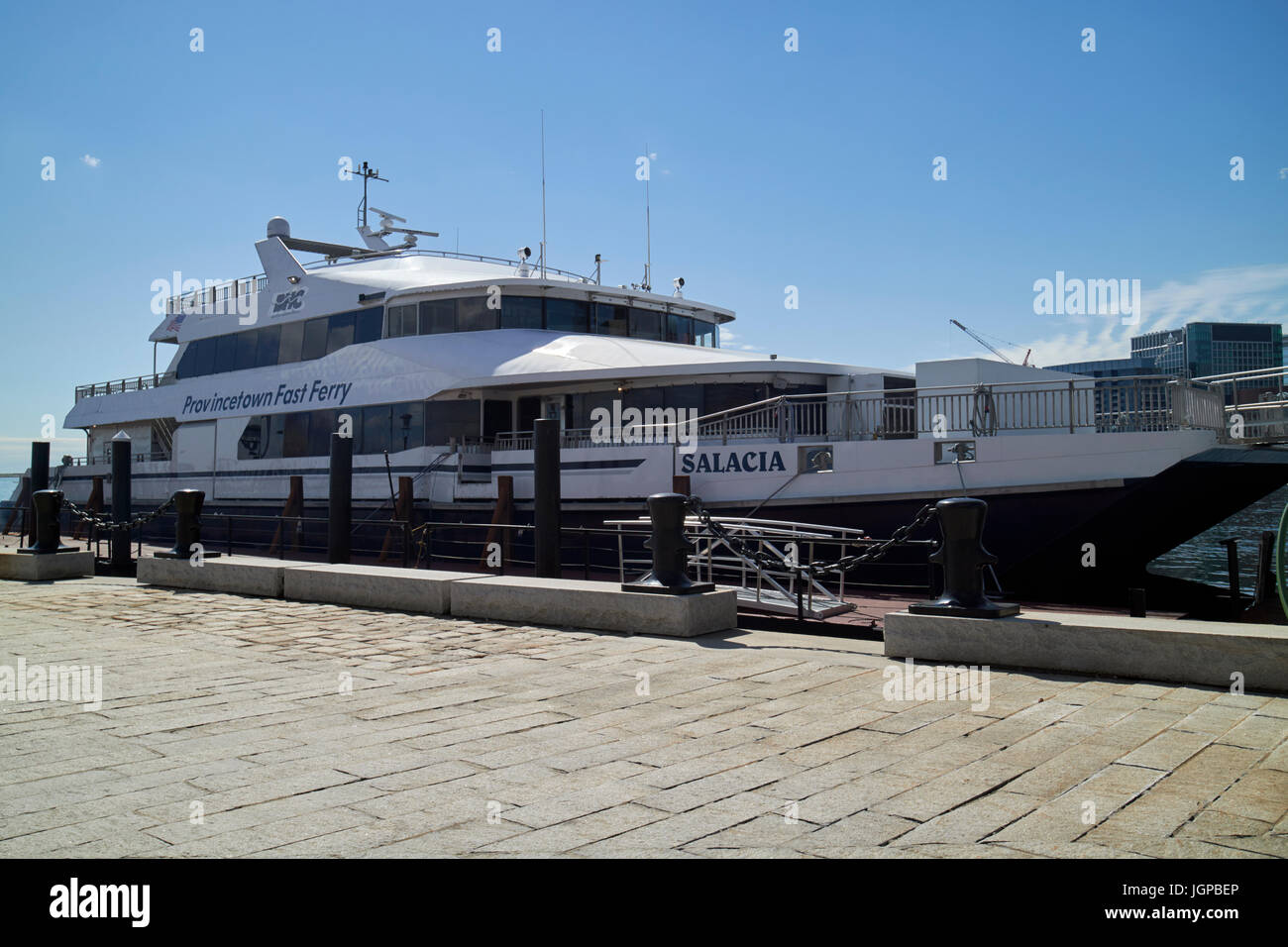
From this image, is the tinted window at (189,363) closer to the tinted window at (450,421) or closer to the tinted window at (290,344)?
the tinted window at (290,344)

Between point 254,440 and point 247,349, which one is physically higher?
point 247,349

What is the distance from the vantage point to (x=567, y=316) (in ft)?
61.8

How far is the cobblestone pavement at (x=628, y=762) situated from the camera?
10.7 ft

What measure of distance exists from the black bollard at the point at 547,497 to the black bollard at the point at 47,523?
21.4ft

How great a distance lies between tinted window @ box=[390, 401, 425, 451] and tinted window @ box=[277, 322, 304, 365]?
4.49 meters

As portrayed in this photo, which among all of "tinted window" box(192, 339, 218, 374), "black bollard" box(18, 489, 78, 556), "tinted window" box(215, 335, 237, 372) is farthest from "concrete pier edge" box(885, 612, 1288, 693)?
"tinted window" box(192, 339, 218, 374)

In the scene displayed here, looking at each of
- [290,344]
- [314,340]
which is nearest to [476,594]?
[314,340]

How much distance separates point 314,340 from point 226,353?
3990 millimetres

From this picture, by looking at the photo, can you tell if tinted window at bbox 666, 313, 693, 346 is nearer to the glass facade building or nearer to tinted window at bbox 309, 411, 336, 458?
tinted window at bbox 309, 411, 336, 458

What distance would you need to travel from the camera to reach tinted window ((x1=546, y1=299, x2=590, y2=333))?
18734mm

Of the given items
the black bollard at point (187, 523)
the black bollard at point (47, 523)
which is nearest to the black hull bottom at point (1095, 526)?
the black bollard at point (187, 523)

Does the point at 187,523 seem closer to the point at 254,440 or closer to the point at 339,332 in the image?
the point at 339,332

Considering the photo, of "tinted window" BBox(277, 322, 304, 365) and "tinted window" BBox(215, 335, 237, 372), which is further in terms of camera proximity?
"tinted window" BBox(215, 335, 237, 372)
